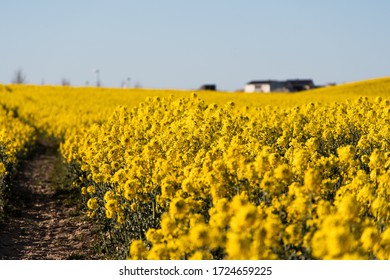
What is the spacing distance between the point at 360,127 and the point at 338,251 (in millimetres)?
9483

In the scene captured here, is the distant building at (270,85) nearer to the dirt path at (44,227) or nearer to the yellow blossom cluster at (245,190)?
the dirt path at (44,227)

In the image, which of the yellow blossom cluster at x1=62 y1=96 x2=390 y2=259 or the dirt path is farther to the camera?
the dirt path

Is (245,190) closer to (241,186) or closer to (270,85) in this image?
(241,186)

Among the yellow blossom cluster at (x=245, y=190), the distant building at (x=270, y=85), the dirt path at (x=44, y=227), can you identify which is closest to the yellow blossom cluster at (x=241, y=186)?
the yellow blossom cluster at (x=245, y=190)

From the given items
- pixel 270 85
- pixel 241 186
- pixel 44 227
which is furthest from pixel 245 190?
pixel 270 85

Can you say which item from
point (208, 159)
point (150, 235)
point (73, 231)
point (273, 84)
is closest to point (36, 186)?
point (73, 231)

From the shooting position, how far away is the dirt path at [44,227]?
10047mm

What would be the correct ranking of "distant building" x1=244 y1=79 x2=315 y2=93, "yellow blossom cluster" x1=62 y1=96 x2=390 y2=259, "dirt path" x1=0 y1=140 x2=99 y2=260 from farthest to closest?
"distant building" x1=244 y1=79 x2=315 y2=93 → "dirt path" x1=0 y1=140 x2=99 y2=260 → "yellow blossom cluster" x1=62 y1=96 x2=390 y2=259

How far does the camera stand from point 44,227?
11.9 metres

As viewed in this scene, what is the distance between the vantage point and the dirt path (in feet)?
33.0

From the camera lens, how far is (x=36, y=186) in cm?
1630

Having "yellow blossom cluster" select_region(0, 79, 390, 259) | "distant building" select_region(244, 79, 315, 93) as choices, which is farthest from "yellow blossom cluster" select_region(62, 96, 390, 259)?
"distant building" select_region(244, 79, 315, 93)

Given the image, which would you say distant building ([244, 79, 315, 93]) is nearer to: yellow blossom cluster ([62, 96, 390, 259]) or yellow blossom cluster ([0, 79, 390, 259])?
yellow blossom cluster ([0, 79, 390, 259])
